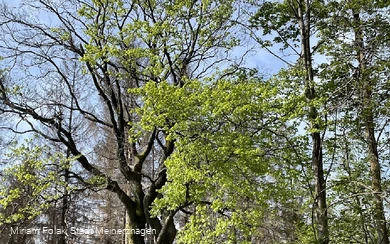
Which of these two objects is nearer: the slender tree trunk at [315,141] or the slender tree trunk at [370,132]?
the slender tree trunk at [315,141]

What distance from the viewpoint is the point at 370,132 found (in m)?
7.57

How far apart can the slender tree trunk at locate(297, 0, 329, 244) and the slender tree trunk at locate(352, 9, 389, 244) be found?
2.49 ft

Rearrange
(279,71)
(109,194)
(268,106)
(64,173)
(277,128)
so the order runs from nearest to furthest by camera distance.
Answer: (268,106), (277,128), (279,71), (64,173), (109,194)

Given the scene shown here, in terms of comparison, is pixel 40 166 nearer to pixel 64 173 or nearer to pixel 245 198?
pixel 64 173

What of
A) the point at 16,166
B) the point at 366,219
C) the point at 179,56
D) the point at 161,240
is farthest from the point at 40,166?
the point at 366,219

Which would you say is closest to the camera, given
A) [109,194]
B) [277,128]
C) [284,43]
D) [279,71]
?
[277,128]

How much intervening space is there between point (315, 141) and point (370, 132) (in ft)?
6.86

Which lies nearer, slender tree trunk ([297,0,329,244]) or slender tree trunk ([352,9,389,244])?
slender tree trunk ([297,0,329,244])

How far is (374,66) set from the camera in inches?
254

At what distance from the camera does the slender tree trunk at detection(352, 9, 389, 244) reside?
596 centimetres

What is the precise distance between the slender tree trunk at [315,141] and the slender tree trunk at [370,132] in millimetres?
759

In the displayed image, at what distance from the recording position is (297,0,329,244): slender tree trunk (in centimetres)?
560

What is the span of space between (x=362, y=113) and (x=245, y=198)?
8.74ft

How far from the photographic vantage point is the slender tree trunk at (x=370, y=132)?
5.96 meters
